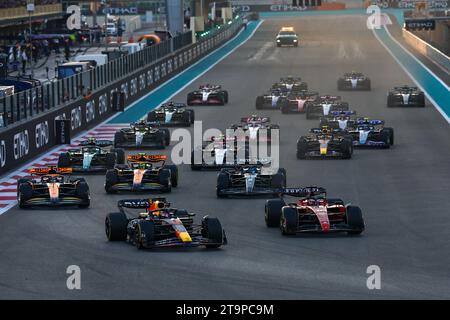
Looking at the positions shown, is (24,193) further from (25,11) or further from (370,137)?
(25,11)

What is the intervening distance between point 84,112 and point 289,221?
24.5 metres

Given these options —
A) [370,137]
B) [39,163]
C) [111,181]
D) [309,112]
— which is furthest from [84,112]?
[111,181]

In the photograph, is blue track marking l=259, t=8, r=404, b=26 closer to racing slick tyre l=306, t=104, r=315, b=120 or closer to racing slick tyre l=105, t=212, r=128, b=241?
racing slick tyre l=306, t=104, r=315, b=120

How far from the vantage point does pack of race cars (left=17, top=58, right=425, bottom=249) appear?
2559 cm

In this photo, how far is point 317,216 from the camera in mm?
26641

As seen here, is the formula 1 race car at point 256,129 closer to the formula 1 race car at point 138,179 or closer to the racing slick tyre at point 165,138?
the racing slick tyre at point 165,138

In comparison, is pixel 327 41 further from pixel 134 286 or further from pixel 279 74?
pixel 134 286

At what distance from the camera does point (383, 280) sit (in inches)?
870

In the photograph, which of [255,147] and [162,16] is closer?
[255,147]

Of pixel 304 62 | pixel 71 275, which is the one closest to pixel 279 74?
pixel 304 62

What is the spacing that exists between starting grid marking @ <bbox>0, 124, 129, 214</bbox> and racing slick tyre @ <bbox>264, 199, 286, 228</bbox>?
20.5ft

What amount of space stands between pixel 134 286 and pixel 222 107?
118 feet
